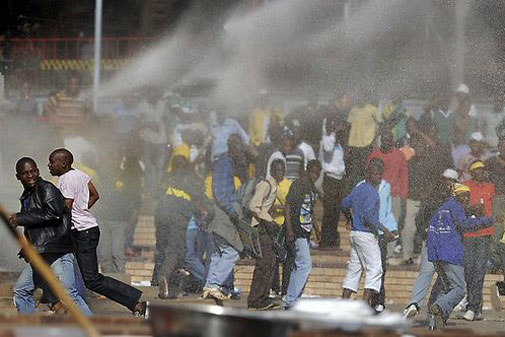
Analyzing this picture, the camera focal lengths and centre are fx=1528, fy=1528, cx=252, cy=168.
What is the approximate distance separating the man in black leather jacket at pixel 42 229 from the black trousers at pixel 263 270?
3.58 meters

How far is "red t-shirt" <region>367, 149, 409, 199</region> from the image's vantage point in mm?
16438

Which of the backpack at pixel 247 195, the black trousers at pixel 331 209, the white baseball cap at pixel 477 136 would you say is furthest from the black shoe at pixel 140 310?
the white baseball cap at pixel 477 136

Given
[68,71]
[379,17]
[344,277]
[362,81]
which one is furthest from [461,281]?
[68,71]

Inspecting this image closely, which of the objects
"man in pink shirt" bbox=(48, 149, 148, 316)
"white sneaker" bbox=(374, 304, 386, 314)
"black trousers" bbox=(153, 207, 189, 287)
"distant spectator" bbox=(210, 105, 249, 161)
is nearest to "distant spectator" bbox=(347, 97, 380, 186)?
"distant spectator" bbox=(210, 105, 249, 161)

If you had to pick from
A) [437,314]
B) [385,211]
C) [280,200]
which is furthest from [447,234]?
[280,200]

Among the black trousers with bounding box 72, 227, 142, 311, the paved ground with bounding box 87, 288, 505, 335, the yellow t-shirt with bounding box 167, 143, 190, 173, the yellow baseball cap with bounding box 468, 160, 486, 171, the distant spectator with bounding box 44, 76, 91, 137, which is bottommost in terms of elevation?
the paved ground with bounding box 87, 288, 505, 335

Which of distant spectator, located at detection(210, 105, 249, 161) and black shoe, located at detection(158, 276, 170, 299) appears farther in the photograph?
distant spectator, located at detection(210, 105, 249, 161)

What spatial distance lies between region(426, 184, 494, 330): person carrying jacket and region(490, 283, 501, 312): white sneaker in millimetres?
1619

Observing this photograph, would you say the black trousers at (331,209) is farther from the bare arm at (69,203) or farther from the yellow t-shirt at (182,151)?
the bare arm at (69,203)

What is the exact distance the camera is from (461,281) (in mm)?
14078

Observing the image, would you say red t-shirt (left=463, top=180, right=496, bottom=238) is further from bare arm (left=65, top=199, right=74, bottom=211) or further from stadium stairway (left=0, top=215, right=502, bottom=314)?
bare arm (left=65, top=199, right=74, bottom=211)

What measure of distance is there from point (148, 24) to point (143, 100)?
14.9ft

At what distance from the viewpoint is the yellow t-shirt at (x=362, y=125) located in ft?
58.1

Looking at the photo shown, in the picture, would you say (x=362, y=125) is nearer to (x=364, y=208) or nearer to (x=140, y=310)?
(x=364, y=208)
